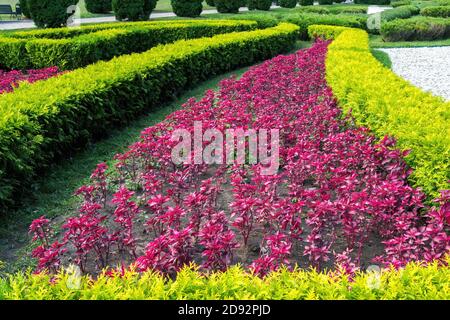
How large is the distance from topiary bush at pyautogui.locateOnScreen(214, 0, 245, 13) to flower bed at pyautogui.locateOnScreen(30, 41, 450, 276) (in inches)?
1052

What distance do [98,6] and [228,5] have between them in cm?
901

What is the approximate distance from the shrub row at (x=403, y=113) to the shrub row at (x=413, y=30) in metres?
12.5

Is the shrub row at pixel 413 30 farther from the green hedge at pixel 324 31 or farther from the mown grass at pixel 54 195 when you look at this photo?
the mown grass at pixel 54 195

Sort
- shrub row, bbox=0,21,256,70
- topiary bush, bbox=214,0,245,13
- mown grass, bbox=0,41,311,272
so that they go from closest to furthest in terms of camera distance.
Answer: mown grass, bbox=0,41,311,272
shrub row, bbox=0,21,256,70
topiary bush, bbox=214,0,245,13

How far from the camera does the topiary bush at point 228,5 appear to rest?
105 ft

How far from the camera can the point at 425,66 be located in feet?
44.0

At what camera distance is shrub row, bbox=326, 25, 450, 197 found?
441cm

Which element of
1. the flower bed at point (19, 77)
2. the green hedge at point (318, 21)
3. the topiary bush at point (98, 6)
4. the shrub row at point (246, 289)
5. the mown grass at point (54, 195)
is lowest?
the mown grass at point (54, 195)

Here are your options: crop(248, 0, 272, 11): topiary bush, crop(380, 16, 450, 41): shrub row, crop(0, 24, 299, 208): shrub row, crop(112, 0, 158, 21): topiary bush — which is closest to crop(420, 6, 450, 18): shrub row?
crop(380, 16, 450, 41): shrub row

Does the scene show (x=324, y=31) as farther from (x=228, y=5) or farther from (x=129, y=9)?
(x=228, y=5)

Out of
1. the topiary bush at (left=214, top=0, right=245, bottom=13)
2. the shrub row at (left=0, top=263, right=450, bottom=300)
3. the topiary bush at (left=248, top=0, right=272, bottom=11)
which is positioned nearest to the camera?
the shrub row at (left=0, top=263, right=450, bottom=300)

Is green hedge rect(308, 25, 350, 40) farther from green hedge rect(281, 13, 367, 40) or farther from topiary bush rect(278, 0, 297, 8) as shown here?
topiary bush rect(278, 0, 297, 8)

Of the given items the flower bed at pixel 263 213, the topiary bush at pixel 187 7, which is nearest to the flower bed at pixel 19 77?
the flower bed at pixel 263 213
